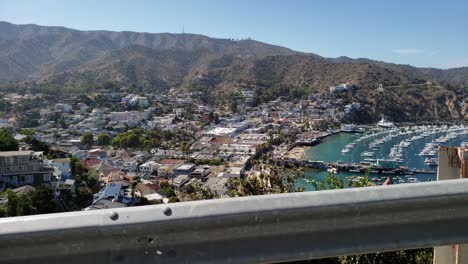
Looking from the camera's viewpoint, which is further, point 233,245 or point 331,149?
point 331,149

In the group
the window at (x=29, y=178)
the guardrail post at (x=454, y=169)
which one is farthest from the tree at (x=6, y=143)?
the guardrail post at (x=454, y=169)

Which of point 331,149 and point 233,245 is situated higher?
point 233,245

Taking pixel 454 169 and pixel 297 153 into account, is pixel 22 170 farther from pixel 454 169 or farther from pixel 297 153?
pixel 297 153

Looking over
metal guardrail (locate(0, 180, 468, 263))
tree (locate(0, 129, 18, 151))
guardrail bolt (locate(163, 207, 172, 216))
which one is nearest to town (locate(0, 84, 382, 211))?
tree (locate(0, 129, 18, 151))

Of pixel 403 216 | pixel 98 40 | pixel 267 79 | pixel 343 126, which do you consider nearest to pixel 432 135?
pixel 343 126

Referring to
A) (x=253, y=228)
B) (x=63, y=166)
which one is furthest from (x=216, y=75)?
(x=253, y=228)

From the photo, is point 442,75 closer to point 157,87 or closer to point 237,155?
point 157,87

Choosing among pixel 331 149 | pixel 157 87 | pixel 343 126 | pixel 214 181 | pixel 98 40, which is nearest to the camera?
pixel 214 181
